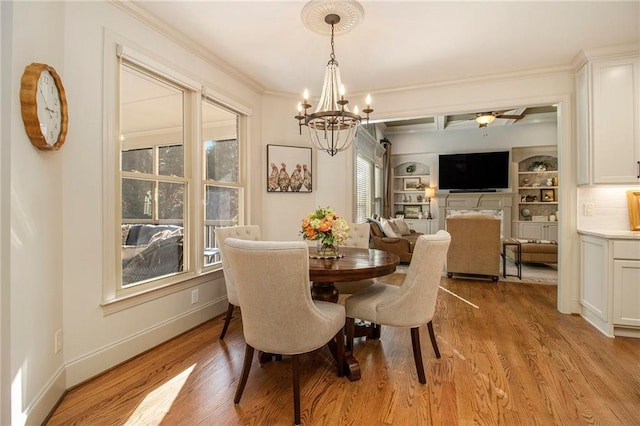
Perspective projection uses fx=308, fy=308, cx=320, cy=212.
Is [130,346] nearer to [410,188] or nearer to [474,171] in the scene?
[410,188]

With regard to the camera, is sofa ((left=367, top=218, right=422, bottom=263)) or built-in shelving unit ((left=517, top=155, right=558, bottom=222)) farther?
built-in shelving unit ((left=517, top=155, right=558, bottom=222))

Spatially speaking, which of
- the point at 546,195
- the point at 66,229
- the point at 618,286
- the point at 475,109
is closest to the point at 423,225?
the point at 546,195

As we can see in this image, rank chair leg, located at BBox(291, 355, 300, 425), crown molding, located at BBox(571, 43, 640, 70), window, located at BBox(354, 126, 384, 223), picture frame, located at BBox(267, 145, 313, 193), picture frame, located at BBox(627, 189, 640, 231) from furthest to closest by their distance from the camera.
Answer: window, located at BBox(354, 126, 384, 223)
picture frame, located at BBox(267, 145, 313, 193)
picture frame, located at BBox(627, 189, 640, 231)
crown molding, located at BBox(571, 43, 640, 70)
chair leg, located at BBox(291, 355, 300, 425)

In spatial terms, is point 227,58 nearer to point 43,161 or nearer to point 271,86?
point 271,86

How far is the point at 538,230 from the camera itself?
727 centimetres

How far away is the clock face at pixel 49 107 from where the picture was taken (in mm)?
1548

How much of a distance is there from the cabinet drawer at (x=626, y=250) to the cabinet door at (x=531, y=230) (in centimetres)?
515

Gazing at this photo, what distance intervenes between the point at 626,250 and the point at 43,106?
14.1 ft

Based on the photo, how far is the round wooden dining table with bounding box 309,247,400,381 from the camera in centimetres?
195

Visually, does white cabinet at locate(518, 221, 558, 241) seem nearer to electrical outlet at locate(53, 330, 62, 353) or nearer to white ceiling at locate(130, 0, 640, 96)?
white ceiling at locate(130, 0, 640, 96)

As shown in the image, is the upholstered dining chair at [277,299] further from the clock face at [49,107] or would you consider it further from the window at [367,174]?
the window at [367,174]

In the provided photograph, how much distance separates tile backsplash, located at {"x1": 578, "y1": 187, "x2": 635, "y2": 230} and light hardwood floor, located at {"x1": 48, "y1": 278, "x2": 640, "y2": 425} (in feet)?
3.75

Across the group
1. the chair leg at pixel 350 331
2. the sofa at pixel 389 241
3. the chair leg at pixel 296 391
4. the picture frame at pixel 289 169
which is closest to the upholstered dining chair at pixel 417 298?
the chair leg at pixel 350 331

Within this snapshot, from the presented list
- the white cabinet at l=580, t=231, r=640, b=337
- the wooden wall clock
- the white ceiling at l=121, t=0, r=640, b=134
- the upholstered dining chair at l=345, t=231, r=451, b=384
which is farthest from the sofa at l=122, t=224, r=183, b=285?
the white cabinet at l=580, t=231, r=640, b=337
